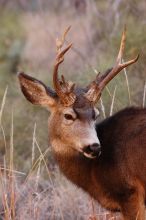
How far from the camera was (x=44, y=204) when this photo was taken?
9203 mm

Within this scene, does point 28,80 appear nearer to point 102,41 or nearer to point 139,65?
point 139,65

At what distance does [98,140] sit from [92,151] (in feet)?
0.53

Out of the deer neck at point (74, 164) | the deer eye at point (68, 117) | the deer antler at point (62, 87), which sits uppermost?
the deer antler at point (62, 87)

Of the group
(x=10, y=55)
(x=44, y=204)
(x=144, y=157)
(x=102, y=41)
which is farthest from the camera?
(x=10, y=55)

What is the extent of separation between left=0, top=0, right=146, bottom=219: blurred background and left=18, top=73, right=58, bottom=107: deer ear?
31 cm

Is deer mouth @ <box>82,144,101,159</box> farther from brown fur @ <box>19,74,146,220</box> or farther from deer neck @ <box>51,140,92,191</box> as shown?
deer neck @ <box>51,140,92,191</box>

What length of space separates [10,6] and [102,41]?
9.50 meters

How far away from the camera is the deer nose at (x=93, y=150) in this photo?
7.02 metres

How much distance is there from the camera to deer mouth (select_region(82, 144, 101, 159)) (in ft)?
23.0

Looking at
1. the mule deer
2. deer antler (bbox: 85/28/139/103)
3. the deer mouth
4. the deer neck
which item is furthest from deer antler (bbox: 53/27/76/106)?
the deer mouth

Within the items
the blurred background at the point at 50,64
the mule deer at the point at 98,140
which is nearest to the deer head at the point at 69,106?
the mule deer at the point at 98,140

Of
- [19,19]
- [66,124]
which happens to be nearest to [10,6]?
[19,19]

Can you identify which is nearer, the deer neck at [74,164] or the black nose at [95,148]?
the black nose at [95,148]

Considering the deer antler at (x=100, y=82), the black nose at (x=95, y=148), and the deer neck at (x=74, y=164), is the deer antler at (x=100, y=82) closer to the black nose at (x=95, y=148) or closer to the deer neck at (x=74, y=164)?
the deer neck at (x=74, y=164)
